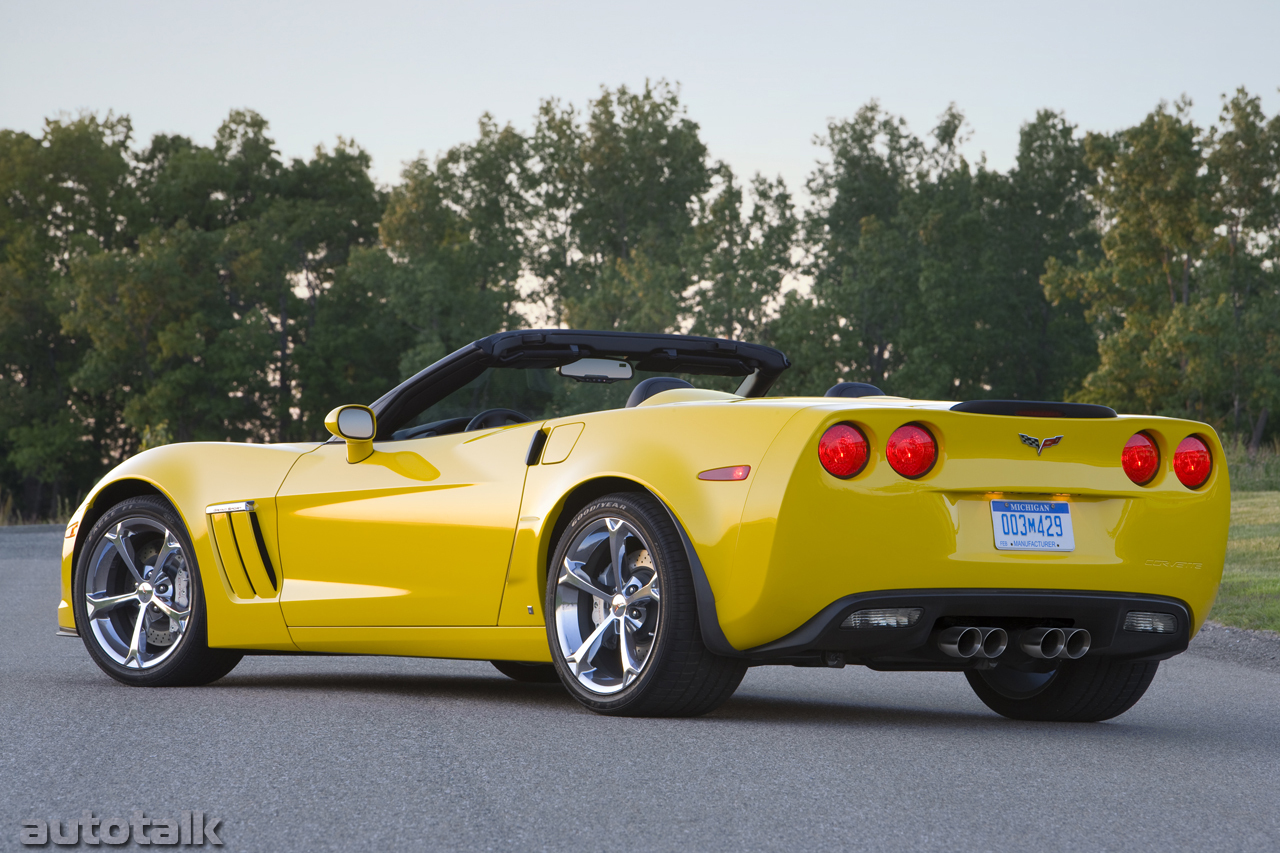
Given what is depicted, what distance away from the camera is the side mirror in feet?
19.0

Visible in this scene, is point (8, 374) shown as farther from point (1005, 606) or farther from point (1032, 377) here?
point (1005, 606)

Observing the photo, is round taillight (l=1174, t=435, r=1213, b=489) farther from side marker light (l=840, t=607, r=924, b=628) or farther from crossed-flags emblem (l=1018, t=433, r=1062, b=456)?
side marker light (l=840, t=607, r=924, b=628)

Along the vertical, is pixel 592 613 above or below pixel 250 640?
above

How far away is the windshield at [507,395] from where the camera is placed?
5.91 metres

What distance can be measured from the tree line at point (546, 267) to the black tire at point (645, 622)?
44.8 m

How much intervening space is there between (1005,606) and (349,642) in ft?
8.40

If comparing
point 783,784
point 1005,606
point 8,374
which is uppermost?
point 1005,606

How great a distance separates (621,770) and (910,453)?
1370 millimetres

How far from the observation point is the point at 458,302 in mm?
61062

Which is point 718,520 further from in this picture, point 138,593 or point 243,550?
point 138,593

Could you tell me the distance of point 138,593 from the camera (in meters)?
6.38

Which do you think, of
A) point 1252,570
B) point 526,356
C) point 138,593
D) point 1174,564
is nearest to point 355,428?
point 526,356

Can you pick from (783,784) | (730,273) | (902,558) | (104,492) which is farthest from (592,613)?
(730,273)

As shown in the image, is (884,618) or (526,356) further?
(526,356)
